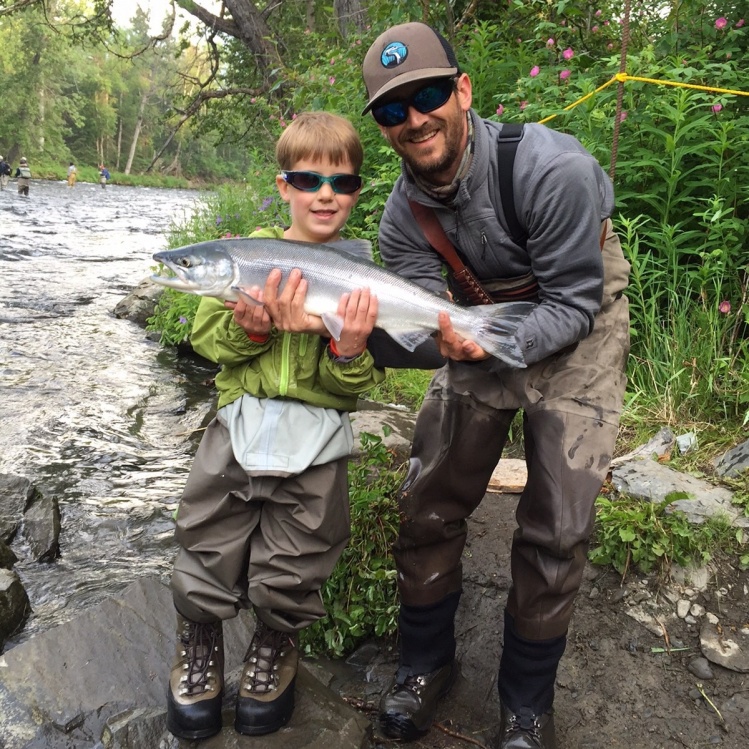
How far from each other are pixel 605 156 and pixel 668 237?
790 mm

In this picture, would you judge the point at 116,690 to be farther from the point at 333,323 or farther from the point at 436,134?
the point at 436,134

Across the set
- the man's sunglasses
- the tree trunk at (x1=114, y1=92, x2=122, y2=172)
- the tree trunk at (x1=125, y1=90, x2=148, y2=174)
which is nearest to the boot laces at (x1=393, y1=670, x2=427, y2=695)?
the man's sunglasses

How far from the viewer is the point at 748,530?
3.18m

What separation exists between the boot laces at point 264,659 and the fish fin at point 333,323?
1.13 m

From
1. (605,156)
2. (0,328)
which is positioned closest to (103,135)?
(0,328)

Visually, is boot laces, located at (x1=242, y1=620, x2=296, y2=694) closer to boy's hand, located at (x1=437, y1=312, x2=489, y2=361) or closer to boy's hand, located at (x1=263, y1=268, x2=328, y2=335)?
boy's hand, located at (x1=263, y1=268, x2=328, y2=335)

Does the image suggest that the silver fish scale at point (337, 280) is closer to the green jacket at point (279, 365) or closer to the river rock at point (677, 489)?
the green jacket at point (279, 365)

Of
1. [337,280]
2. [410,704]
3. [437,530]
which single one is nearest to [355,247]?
[337,280]

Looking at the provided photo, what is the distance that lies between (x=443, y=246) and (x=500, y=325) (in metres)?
0.44

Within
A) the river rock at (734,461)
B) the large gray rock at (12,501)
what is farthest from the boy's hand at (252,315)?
the large gray rock at (12,501)

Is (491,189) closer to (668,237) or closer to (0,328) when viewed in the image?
(668,237)

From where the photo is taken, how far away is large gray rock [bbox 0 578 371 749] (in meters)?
2.40

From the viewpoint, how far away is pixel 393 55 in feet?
7.91

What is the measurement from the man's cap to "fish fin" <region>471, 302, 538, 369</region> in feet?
2.78
